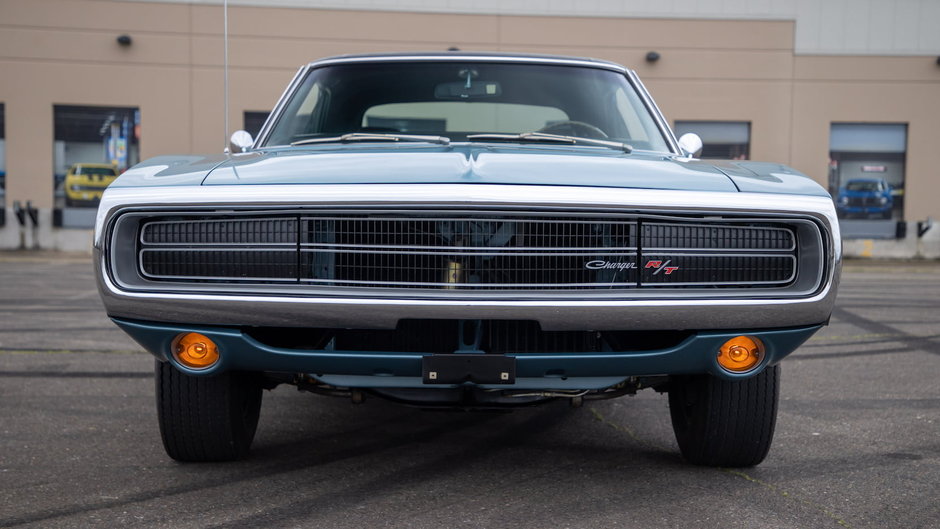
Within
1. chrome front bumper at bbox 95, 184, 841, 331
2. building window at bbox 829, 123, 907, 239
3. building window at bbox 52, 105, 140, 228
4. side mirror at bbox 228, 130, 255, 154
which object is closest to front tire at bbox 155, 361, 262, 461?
chrome front bumper at bbox 95, 184, 841, 331

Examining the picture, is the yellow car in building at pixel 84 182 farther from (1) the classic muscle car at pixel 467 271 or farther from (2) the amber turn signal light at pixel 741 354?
(2) the amber turn signal light at pixel 741 354

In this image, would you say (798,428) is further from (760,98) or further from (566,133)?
(760,98)

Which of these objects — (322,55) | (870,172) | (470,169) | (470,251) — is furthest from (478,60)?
(870,172)

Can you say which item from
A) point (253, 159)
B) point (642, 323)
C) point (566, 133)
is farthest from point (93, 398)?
point (642, 323)

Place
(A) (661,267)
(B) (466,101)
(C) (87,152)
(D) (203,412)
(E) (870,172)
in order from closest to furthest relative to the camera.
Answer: (A) (661,267) < (D) (203,412) < (B) (466,101) < (C) (87,152) < (E) (870,172)

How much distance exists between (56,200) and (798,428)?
16.9 m

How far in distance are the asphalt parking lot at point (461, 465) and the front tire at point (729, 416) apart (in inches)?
3.4

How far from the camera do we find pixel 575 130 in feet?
13.7

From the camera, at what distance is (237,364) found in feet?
9.75

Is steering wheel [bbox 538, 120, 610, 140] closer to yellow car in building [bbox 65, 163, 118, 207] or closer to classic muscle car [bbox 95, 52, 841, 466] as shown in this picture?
classic muscle car [bbox 95, 52, 841, 466]

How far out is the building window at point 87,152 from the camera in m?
18.2

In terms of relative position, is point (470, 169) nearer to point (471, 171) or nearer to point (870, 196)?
point (471, 171)

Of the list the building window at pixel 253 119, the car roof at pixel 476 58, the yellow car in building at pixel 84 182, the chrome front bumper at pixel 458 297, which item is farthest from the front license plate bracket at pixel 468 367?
the yellow car in building at pixel 84 182

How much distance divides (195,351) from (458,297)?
0.85m
